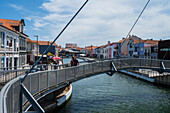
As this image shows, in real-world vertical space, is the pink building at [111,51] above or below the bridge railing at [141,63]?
above

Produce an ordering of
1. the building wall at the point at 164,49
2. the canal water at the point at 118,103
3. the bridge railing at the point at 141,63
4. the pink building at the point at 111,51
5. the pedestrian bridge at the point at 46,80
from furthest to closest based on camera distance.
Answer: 1. the pink building at the point at 111,51
2. the building wall at the point at 164,49
3. the bridge railing at the point at 141,63
4. the canal water at the point at 118,103
5. the pedestrian bridge at the point at 46,80

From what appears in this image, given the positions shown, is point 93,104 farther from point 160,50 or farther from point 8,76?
point 160,50

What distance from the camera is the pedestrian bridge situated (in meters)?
5.21

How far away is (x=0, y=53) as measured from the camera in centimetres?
2034

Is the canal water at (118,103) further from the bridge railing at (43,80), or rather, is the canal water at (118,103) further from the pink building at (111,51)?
the pink building at (111,51)

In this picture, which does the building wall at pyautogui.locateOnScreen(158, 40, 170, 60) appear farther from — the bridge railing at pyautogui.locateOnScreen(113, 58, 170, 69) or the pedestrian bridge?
the pedestrian bridge

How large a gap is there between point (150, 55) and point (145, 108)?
127 ft

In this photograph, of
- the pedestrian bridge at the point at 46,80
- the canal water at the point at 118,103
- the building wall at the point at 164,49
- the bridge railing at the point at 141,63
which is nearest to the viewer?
the pedestrian bridge at the point at 46,80

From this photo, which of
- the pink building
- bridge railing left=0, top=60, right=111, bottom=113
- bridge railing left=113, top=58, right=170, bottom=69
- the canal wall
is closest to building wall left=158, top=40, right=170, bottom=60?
the canal wall

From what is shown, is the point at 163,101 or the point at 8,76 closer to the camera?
the point at 8,76

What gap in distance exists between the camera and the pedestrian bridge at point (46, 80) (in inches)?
205

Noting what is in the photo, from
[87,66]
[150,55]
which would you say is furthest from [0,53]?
[150,55]

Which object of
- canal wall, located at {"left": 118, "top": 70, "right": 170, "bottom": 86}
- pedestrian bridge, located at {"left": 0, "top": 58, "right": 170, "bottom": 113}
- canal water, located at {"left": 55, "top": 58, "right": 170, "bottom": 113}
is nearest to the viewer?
pedestrian bridge, located at {"left": 0, "top": 58, "right": 170, "bottom": 113}

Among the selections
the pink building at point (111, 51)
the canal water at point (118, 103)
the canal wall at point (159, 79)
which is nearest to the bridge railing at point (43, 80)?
the canal water at point (118, 103)
